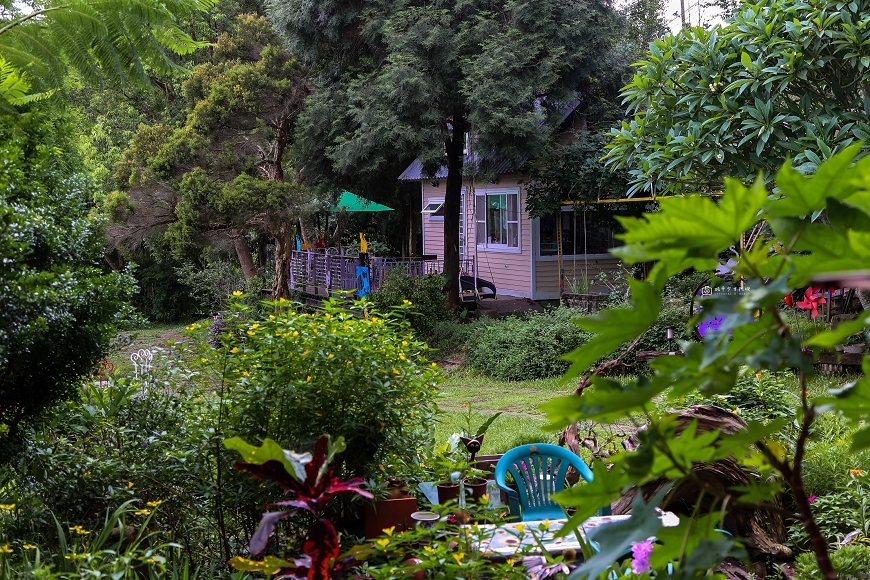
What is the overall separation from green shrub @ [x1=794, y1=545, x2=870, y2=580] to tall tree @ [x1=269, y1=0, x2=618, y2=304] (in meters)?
11.5

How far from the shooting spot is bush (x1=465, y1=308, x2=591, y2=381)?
13320mm

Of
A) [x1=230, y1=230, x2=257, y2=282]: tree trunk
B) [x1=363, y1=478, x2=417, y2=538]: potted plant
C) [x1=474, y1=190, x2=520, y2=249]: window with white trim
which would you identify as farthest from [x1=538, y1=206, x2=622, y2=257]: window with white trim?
[x1=363, y1=478, x2=417, y2=538]: potted plant

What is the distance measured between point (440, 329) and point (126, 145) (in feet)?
62.5

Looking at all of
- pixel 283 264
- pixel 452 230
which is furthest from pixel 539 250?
pixel 283 264

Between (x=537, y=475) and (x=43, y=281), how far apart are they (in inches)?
122

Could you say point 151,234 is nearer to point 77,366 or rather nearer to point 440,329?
point 440,329

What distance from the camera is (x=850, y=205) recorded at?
94 centimetres

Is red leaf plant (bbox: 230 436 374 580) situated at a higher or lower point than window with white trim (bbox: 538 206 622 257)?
lower

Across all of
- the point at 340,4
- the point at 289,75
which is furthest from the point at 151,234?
the point at 340,4

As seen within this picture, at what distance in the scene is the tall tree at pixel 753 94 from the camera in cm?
675

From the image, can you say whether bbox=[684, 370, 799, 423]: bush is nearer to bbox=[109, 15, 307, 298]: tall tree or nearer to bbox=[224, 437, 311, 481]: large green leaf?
bbox=[224, 437, 311, 481]: large green leaf

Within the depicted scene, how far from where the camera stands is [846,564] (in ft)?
12.4

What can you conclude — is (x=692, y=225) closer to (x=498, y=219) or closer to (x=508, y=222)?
(x=508, y=222)

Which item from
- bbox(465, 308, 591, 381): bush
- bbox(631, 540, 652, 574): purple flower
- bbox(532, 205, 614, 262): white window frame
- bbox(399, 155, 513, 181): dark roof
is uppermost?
bbox(399, 155, 513, 181): dark roof
